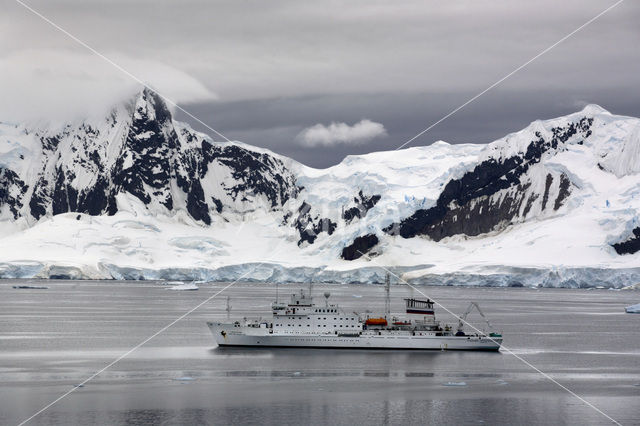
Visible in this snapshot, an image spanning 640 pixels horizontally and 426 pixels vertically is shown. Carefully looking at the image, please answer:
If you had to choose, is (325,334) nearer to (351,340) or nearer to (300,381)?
(351,340)

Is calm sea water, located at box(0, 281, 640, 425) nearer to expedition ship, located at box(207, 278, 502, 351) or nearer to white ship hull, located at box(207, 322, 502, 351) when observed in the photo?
white ship hull, located at box(207, 322, 502, 351)

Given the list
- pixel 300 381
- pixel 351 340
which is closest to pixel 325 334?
pixel 351 340

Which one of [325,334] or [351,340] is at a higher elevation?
[325,334]

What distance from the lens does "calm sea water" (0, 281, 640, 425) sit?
66438 mm

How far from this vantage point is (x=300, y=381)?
270 ft

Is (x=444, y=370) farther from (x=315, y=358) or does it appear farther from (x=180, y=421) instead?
(x=180, y=421)

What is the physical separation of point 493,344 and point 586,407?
129 ft

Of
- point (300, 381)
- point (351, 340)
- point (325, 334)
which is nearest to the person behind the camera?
point (300, 381)

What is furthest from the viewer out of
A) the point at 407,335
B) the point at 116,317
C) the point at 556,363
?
the point at 116,317

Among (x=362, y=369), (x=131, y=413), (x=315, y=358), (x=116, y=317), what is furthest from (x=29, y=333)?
(x=131, y=413)

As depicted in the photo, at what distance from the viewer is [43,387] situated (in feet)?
250

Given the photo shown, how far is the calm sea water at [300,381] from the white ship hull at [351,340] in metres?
1.91

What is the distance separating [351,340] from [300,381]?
90.8 ft

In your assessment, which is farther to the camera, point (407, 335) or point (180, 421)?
point (407, 335)
